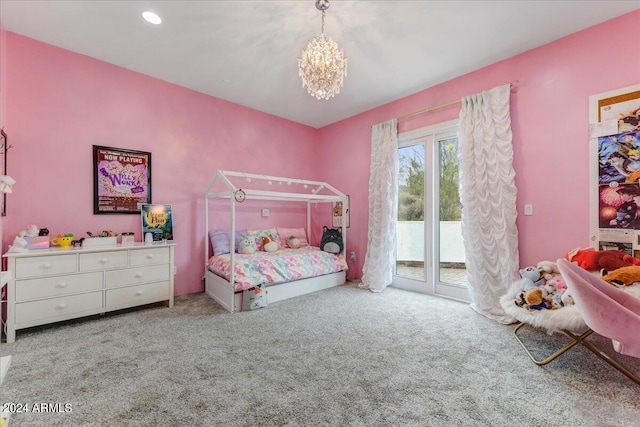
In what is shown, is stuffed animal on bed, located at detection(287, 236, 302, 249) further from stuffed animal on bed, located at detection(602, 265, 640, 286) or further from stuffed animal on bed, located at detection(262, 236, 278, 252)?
stuffed animal on bed, located at detection(602, 265, 640, 286)

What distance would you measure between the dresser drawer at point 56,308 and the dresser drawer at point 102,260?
0.83 feet

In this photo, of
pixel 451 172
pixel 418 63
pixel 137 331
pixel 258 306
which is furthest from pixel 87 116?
pixel 451 172

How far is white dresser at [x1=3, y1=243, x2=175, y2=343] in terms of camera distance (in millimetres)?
2227

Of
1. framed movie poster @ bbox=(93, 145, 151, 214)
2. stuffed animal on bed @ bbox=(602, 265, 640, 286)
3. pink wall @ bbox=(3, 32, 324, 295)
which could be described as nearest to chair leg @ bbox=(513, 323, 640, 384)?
stuffed animal on bed @ bbox=(602, 265, 640, 286)

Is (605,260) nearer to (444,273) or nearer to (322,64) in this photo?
(444,273)

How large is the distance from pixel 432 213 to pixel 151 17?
3568mm

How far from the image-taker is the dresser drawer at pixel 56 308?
7.34ft

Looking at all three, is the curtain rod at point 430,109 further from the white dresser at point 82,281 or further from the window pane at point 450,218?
the white dresser at point 82,281


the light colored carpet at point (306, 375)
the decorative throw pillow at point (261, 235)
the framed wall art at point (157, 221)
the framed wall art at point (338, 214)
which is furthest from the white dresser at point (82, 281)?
the framed wall art at point (338, 214)

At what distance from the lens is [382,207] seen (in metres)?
3.81

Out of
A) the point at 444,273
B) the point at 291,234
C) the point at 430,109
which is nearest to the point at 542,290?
the point at 444,273

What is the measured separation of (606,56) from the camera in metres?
2.29

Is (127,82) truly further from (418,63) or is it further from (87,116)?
(418,63)

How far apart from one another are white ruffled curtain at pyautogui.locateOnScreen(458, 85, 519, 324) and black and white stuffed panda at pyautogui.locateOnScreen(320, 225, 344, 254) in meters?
1.71
